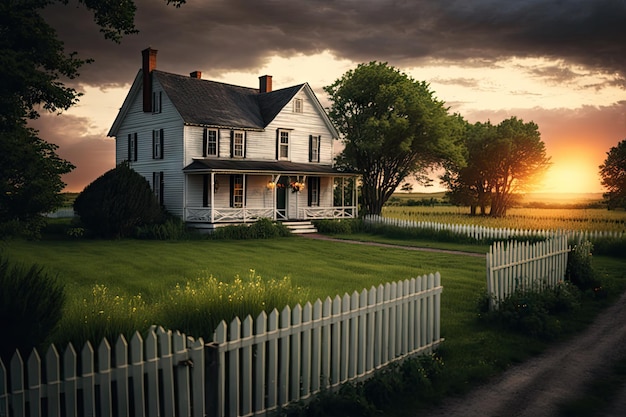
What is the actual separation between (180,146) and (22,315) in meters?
28.7

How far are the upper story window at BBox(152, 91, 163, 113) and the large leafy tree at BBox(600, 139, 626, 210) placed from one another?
48789 millimetres

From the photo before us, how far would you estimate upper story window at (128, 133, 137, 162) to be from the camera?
36.8m

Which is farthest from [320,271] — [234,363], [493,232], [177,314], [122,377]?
[493,232]

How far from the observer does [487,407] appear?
20.2ft

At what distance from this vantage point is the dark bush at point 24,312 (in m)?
4.66

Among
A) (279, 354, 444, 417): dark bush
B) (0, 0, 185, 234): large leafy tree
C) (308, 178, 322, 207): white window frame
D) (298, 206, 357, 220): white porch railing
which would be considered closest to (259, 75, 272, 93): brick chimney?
(308, 178, 322, 207): white window frame

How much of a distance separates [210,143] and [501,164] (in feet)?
123

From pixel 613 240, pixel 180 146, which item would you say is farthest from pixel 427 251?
pixel 180 146

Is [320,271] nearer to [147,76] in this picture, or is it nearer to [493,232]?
[493,232]

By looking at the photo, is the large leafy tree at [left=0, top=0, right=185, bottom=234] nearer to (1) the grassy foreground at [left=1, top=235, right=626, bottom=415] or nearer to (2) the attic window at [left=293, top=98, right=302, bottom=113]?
(1) the grassy foreground at [left=1, top=235, right=626, bottom=415]

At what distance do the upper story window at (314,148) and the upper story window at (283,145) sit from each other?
2080 mm

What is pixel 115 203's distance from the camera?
26578 mm

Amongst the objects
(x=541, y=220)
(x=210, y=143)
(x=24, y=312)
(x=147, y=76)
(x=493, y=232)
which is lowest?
(x=493, y=232)

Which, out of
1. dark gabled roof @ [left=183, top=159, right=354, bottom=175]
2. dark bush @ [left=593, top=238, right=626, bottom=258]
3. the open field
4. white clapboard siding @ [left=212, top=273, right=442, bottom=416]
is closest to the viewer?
white clapboard siding @ [left=212, top=273, right=442, bottom=416]
